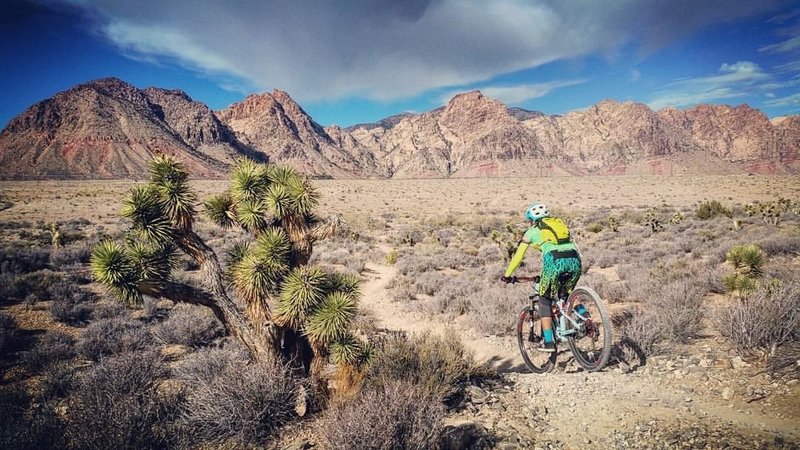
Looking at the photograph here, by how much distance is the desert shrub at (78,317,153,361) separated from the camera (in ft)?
26.1

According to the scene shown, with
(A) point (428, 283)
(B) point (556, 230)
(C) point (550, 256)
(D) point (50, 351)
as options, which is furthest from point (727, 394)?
(D) point (50, 351)

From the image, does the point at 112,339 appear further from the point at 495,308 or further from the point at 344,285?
the point at 495,308

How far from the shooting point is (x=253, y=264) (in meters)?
5.08

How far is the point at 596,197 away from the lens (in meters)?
55.5

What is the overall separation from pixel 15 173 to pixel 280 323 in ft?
484

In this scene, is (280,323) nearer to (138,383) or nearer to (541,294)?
(138,383)

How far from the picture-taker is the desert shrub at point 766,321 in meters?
5.25

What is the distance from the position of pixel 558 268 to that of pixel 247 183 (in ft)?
14.8

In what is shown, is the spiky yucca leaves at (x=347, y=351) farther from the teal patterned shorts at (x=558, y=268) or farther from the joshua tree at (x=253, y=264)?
the teal patterned shorts at (x=558, y=268)

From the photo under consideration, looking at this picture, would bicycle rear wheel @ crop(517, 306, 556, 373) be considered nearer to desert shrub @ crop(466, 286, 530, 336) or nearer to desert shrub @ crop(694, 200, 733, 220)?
desert shrub @ crop(466, 286, 530, 336)

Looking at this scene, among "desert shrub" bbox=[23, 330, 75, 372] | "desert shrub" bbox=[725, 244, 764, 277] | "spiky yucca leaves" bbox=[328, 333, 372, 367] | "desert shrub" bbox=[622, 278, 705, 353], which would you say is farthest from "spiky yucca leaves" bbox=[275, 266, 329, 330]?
"desert shrub" bbox=[725, 244, 764, 277]

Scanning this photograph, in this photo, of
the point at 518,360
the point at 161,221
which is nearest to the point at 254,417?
the point at 161,221

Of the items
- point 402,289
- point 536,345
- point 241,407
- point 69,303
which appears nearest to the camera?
point 241,407

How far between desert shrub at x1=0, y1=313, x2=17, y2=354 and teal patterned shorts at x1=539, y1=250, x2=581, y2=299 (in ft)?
33.4
